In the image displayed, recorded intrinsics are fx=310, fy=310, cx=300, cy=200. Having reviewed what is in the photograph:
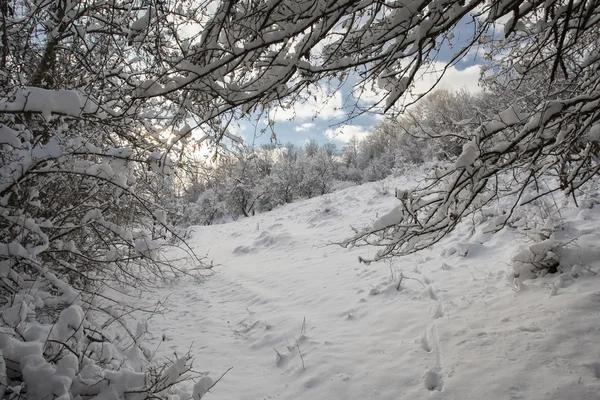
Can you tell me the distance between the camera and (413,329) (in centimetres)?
330

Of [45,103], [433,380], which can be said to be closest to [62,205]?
[45,103]

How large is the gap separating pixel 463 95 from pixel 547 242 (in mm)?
16641

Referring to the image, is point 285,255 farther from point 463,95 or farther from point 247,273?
point 463,95

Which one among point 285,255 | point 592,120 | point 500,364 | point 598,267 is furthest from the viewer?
point 285,255

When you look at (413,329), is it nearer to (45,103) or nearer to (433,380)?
(433,380)

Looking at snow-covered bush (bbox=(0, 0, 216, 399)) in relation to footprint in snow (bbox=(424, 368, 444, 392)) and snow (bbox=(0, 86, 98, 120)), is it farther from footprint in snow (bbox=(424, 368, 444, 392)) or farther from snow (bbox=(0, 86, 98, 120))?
footprint in snow (bbox=(424, 368, 444, 392))

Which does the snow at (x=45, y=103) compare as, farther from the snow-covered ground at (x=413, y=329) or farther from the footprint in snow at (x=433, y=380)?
the footprint in snow at (x=433, y=380)

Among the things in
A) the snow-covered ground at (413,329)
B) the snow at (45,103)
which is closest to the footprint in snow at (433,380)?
the snow-covered ground at (413,329)

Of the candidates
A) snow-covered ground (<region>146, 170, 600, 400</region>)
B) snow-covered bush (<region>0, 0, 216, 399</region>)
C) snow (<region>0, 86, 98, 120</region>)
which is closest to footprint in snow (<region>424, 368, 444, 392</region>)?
snow-covered ground (<region>146, 170, 600, 400</region>)

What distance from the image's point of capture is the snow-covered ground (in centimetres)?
238

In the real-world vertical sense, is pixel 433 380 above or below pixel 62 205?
below

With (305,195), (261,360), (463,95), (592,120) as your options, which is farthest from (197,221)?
(592,120)

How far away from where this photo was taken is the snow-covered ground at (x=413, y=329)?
2.38 meters

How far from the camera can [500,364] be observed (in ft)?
7.98
